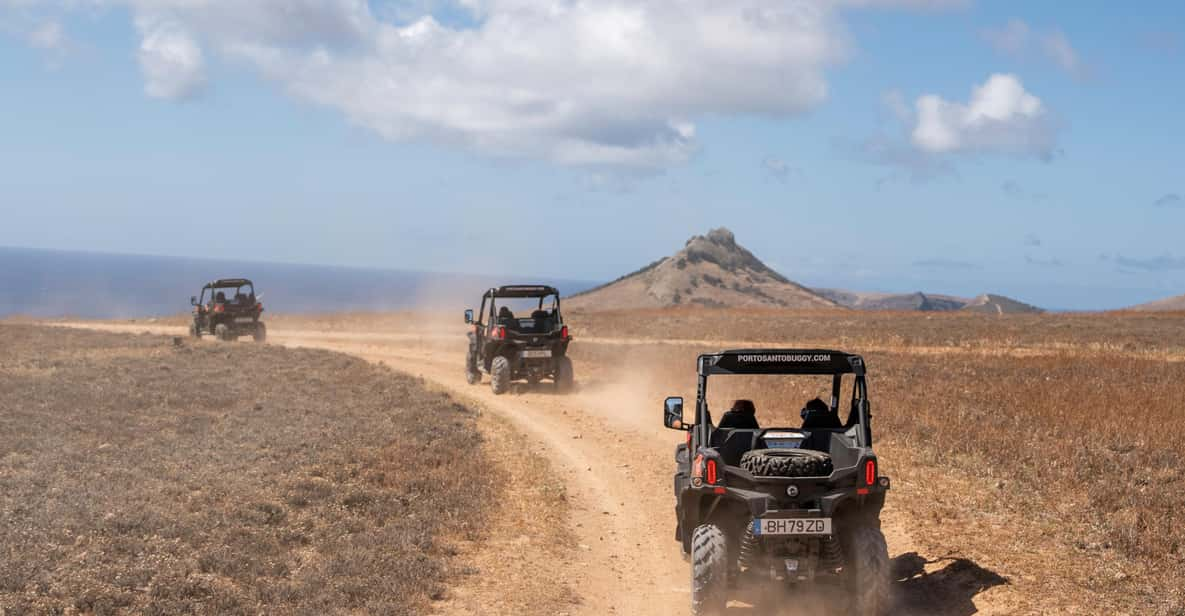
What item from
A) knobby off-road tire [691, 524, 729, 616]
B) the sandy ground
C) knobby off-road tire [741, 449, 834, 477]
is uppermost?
knobby off-road tire [741, 449, 834, 477]

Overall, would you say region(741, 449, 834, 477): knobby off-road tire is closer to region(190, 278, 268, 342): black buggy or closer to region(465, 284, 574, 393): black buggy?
region(465, 284, 574, 393): black buggy

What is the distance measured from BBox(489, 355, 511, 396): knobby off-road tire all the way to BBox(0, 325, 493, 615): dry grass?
72.9 inches

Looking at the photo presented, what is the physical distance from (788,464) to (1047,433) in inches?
359

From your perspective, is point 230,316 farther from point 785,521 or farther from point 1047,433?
point 785,521

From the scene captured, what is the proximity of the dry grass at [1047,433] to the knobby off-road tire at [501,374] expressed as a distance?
12.9 ft

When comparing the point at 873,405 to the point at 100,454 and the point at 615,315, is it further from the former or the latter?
the point at 615,315

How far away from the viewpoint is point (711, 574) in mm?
7434

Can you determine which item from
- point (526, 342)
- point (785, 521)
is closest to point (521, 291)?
point (526, 342)

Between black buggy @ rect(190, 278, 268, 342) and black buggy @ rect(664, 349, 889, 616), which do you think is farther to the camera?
black buggy @ rect(190, 278, 268, 342)

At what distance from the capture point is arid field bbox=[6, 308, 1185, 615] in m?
8.66

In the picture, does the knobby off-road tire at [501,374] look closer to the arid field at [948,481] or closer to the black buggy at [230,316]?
the arid field at [948,481]

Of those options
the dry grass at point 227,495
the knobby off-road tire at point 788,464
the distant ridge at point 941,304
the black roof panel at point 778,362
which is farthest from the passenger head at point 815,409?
the distant ridge at point 941,304

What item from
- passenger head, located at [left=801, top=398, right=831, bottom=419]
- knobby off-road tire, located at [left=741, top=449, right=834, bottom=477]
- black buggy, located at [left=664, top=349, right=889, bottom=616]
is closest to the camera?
black buggy, located at [left=664, top=349, right=889, bottom=616]

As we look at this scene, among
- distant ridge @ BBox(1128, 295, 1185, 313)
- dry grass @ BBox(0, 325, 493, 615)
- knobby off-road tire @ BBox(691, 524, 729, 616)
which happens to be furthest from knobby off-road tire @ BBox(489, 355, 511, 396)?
distant ridge @ BBox(1128, 295, 1185, 313)
